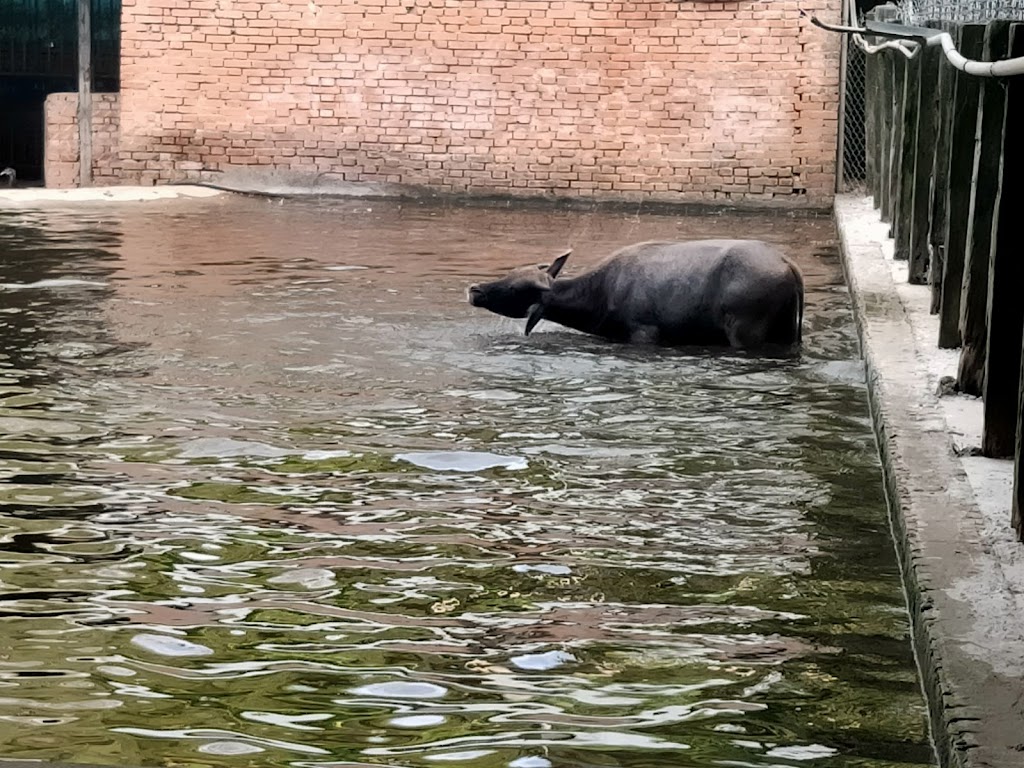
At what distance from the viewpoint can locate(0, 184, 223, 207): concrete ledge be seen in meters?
19.6

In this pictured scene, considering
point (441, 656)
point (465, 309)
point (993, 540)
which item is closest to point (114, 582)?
point (441, 656)

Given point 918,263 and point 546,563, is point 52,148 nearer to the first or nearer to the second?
point 918,263

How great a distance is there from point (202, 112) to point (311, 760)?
19.2m

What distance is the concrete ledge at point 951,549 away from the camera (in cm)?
412

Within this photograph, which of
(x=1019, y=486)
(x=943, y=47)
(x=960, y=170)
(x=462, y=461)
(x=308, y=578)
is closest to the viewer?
(x=1019, y=486)

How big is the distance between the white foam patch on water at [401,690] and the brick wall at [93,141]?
1906 cm

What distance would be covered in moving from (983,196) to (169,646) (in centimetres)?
424

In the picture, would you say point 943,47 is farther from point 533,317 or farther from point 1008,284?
point 533,317

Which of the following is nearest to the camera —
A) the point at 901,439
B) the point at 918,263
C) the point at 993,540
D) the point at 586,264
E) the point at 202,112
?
the point at 993,540

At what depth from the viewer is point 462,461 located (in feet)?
24.4

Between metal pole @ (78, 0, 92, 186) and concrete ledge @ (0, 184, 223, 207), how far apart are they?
69.0 inches

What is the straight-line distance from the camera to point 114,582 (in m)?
5.63

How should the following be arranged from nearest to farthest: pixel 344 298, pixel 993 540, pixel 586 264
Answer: pixel 993 540 → pixel 344 298 → pixel 586 264

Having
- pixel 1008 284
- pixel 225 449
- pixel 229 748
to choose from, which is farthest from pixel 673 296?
pixel 229 748
